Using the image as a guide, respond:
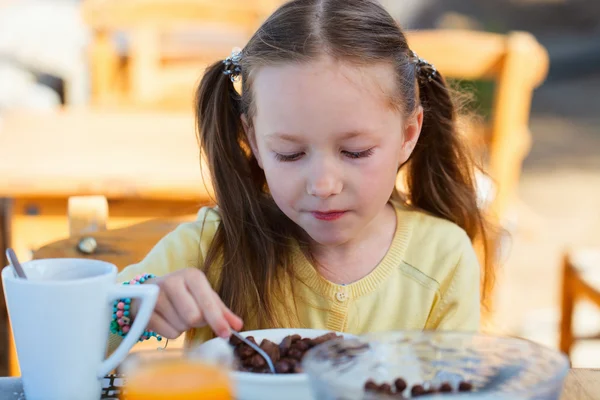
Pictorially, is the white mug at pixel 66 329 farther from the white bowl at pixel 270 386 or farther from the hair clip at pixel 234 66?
the hair clip at pixel 234 66

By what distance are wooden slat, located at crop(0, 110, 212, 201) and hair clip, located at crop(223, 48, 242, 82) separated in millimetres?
693

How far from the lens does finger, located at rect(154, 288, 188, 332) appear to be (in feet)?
2.98

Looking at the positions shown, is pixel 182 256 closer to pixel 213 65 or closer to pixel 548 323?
pixel 213 65

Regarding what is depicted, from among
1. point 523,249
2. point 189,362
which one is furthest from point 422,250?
point 523,249

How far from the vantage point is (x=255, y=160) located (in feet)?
4.40

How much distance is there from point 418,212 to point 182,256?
395 mm

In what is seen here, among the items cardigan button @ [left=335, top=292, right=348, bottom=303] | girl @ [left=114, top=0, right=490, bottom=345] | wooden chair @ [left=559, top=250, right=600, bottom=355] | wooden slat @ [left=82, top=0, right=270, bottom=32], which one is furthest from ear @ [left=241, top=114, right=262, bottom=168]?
wooden slat @ [left=82, top=0, right=270, bottom=32]

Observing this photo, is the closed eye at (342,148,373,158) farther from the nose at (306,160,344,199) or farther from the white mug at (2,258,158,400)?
the white mug at (2,258,158,400)

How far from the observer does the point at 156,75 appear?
3.50m

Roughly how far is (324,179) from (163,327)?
0.85 feet

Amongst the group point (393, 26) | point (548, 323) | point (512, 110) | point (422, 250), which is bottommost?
point (548, 323)

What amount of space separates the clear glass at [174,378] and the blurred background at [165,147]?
73 centimetres

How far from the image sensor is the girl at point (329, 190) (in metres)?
1.06

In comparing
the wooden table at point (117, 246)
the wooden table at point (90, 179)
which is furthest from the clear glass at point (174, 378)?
the wooden table at point (90, 179)
